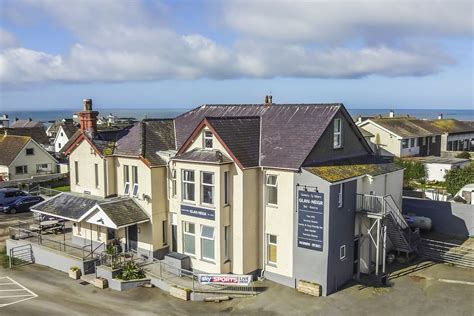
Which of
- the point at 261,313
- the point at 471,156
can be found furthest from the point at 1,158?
the point at 471,156

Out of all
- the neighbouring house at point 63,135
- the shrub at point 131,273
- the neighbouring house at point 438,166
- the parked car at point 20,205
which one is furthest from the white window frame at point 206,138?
the neighbouring house at point 63,135

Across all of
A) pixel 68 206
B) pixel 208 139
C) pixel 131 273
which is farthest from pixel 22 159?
pixel 208 139

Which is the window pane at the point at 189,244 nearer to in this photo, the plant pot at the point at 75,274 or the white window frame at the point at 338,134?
the plant pot at the point at 75,274

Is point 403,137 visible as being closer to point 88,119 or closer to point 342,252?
point 342,252

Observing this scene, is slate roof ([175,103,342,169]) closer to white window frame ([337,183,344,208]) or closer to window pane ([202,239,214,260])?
white window frame ([337,183,344,208])

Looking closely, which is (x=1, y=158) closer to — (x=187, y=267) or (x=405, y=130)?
(x=187, y=267)

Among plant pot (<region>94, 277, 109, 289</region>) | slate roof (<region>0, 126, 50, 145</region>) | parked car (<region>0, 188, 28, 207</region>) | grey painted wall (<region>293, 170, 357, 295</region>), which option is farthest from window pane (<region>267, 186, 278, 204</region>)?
slate roof (<region>0, 126, 50, 145</region>)
